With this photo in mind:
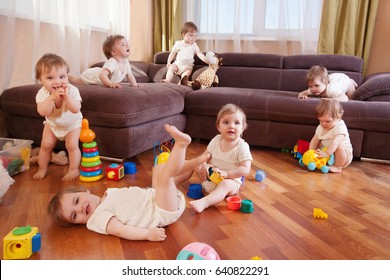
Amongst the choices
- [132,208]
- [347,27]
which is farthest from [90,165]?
[347,27]

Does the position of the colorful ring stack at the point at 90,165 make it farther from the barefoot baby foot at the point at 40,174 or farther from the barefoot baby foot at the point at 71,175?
the barefoot baby foot at the point at 40,174

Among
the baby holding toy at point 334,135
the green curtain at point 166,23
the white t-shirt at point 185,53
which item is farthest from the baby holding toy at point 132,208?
the green curtain at point 166,23

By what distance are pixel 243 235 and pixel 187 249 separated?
1.32 feet

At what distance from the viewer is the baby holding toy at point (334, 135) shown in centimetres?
244

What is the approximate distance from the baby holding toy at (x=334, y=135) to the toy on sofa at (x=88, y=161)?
1536 mm

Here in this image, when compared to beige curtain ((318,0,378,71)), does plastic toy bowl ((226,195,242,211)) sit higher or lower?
lower

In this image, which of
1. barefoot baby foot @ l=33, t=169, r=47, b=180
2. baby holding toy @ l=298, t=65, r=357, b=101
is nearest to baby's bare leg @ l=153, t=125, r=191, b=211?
barefoot baby foot @ l=33, t=169, r=47, b=180

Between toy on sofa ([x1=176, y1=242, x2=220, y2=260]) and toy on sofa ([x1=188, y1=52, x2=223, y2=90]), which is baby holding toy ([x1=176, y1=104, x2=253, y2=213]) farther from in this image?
toy on sofa ([x1=188, y1=52, x2=223, y2=90])

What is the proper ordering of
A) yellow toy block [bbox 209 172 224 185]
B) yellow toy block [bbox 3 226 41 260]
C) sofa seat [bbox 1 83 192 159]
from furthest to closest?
sofa seat [bbox 1 83 192 159], yellow toy block [bbox 209 172 224 185], yellow toy block [bbox 3 226 41 260]

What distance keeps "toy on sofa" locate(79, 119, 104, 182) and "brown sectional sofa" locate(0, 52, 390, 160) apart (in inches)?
8.3

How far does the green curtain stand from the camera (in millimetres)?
4504

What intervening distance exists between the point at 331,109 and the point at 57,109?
1878 millimetres

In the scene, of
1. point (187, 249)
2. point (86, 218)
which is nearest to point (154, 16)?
point (86, 218)
